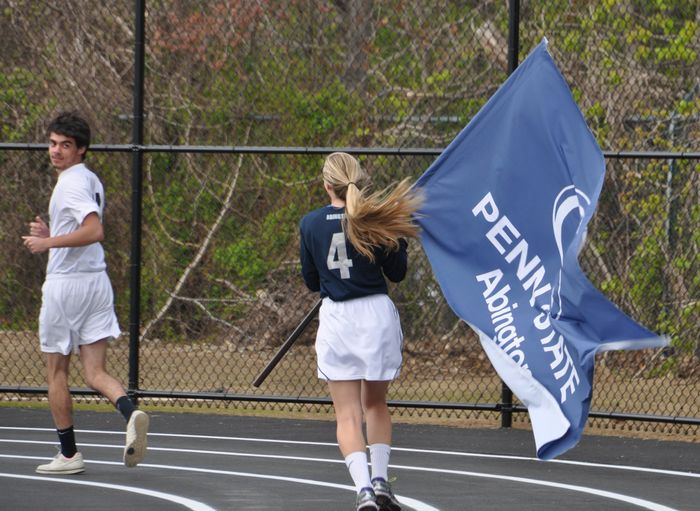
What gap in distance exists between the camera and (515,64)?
1120 centimetres

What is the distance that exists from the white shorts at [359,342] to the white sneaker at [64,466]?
1.91m

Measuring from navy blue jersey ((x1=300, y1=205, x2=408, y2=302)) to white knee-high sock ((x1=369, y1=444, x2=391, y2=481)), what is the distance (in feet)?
2.47

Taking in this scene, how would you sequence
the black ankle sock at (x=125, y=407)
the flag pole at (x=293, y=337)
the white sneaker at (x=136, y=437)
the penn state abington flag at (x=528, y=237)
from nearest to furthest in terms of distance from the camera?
the penn state abington flag at (x=528, y=237)
the white sneaker at (x=136, y=437)
the black ankle sock at (x=125, y=407)
the flag pole at (x=293, y=337)

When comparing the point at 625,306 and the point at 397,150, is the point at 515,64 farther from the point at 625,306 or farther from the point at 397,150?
the point at 625,306

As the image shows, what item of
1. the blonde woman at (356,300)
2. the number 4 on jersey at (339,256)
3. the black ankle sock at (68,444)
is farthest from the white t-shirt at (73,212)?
the number 4 on jersey at (339,256)

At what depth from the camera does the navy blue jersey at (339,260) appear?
777cm

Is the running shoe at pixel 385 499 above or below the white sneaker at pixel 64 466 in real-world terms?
above

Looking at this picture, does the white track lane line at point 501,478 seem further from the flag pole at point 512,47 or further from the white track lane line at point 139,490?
the flag pole at point 512,47

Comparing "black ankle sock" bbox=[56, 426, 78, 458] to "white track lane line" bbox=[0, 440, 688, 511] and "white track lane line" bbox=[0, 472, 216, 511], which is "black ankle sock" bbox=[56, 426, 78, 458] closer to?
"white track lane line" bbox=[0, 472, 216, 511]

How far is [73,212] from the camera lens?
878 cm

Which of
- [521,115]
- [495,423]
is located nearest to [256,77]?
[495,423]

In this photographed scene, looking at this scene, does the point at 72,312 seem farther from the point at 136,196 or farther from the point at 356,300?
the point at 136,196

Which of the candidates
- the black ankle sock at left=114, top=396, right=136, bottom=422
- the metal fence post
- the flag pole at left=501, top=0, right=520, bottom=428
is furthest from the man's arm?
the flag pole at left=501, top=0, right=520, bottom=428

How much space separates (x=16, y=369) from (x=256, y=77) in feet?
11.0
